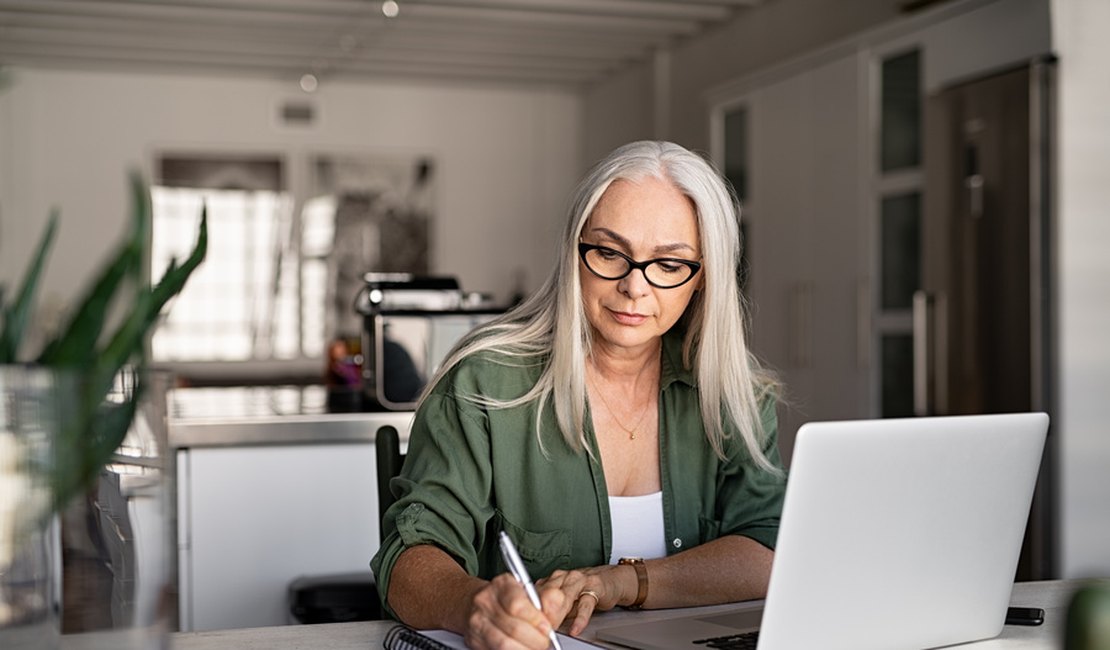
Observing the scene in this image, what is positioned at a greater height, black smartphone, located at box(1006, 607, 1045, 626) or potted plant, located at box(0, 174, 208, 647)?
potted plant, located at box(0, 174, 208, 647)

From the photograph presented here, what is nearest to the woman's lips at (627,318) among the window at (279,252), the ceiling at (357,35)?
the ceiling at (357,35)

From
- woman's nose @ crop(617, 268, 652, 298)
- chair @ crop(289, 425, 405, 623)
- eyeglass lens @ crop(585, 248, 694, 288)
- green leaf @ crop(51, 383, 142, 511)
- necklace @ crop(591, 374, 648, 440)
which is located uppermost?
eyeglass lens @ crop(585, 248, 694, 288)

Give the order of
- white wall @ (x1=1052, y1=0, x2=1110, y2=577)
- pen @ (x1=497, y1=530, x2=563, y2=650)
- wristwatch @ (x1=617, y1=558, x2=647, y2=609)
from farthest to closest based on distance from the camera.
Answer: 1. white wall @ (x1=1052, y1=0, x2=1110, y2=577)
2. wristwatch @ (x1=617, y1=558, x2=647, y2=609)
3. pen @ (x1=497, y1=530, x2=563, y2=650)

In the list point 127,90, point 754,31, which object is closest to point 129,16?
point 127,90

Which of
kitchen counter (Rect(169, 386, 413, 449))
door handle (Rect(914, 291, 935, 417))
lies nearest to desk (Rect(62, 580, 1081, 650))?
kitchen counter (Rect(169, 386, 413, 449))

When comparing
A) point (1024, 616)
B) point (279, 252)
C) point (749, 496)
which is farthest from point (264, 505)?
point (279, 252)

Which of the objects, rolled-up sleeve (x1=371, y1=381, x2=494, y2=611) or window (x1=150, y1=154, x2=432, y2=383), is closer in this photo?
rolled-up sleeve (x1=371, y1=381, x2=494, y2=611)

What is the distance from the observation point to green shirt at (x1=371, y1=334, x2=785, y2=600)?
1645mm

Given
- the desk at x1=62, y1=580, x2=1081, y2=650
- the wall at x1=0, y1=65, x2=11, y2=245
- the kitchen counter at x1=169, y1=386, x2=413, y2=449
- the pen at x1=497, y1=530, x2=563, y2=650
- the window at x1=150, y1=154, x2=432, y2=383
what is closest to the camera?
the pen at x1=497, y1=530, x2=563, y2=650

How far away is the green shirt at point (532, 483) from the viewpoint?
5.40 ft

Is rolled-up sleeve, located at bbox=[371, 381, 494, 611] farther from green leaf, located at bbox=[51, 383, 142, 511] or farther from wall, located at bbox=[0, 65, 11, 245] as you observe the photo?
wall, located at bbox=[0, 65, 11, 245]

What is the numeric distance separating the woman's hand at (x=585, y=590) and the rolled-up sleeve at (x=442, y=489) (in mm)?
184

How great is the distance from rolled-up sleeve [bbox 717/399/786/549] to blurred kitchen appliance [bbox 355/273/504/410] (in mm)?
1186

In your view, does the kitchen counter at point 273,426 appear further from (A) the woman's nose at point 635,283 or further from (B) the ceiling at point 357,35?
(B) the ceiling at point 357,35
